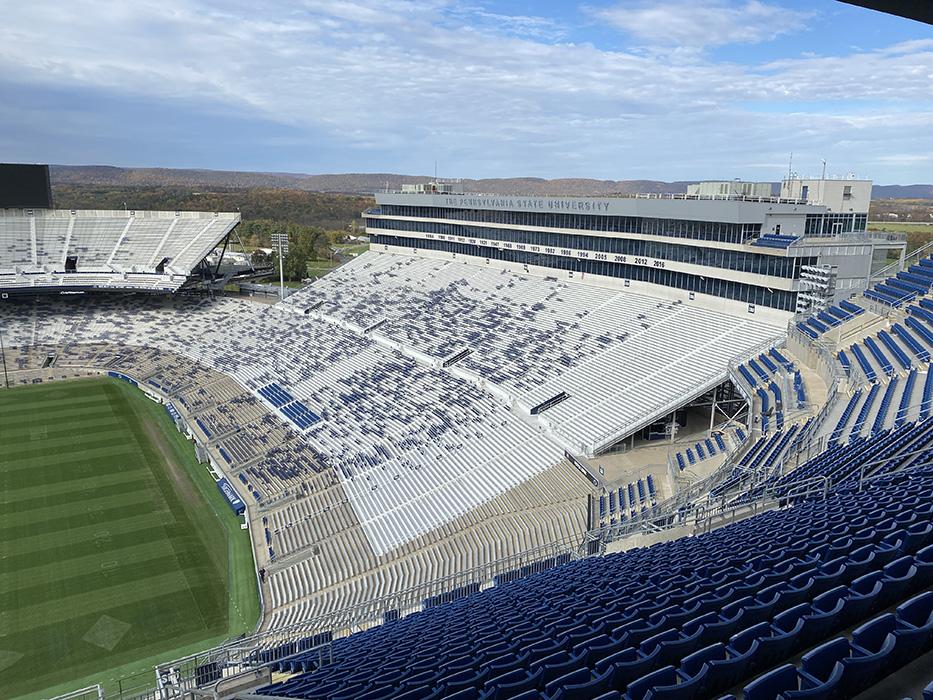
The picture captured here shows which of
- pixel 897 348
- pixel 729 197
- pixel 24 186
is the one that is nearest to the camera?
pixel 897 348

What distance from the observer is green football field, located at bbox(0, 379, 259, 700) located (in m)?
16.6

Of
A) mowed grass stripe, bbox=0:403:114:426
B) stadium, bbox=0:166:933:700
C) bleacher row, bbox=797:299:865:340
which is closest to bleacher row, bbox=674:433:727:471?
stadium, bbox=0:166:933:700

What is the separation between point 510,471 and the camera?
79.0 ft

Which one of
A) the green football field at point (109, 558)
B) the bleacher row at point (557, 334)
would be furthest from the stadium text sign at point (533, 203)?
the green football field at point (109, 558)

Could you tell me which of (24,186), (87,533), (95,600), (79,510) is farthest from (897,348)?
(24,186)

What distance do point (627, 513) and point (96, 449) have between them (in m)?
23.6

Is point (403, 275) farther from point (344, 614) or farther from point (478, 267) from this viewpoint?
point (344, 614)

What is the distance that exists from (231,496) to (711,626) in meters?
21.9

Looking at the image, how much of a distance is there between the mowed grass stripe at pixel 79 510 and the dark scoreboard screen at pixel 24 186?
37.7 metres

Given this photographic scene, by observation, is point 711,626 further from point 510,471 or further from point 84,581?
point 84,581

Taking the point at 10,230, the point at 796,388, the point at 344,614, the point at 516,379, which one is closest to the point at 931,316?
the point at 796,388

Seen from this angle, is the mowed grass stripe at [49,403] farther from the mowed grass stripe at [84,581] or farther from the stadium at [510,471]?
the mowed grass stripe at [84,581]

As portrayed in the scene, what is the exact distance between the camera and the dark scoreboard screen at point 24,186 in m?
51.0

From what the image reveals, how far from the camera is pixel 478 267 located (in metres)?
45.5
